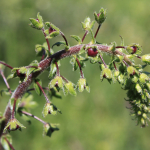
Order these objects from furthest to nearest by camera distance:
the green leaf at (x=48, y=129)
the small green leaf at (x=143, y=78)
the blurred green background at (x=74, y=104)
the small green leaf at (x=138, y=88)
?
the blurred green background at (x=74, y=104) < the green leaf at (x=48, y=129) < the small green leaf at (x=138, y=88) < the small green leaf at (x=143, y=78)

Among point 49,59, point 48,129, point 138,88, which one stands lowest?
point 48,129

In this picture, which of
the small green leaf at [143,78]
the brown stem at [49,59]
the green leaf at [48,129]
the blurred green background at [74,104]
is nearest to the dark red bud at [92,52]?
the brown stem at [49,59]

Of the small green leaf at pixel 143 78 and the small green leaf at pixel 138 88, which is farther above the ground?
the small green leaf at pixel 143 78

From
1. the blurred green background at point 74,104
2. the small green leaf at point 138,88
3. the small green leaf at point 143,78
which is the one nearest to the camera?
the small green leaf at point 143,78

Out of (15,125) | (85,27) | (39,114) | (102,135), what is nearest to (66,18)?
(39,114)

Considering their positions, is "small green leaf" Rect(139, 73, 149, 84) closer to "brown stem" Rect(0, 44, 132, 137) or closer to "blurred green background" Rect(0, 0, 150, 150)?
"brown stem" Rect(0, 44, 132, 137)

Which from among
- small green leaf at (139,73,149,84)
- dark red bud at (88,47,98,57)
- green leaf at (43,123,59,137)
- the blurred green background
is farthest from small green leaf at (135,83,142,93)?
the blurred green background

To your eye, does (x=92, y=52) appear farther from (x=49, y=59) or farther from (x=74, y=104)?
(x=74, y=104)

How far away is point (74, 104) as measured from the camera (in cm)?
775

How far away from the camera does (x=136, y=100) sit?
2.87 metres

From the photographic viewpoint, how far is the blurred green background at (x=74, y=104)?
7.12m

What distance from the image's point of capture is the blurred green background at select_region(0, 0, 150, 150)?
712cm

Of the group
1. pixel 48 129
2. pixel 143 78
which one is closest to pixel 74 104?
pixel 48 129

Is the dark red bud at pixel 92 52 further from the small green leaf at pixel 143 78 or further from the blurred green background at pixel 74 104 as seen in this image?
the blurred green background at pixel 74 104
